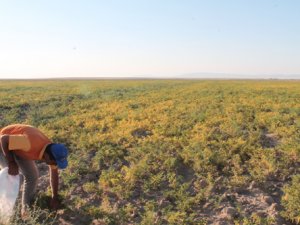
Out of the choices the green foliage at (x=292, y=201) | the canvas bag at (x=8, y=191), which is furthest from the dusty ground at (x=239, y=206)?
the canvas bag at (x=8, y=191)

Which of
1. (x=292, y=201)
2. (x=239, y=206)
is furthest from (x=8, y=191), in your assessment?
(x=292, y=201)

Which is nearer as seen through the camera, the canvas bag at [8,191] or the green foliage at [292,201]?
the canvas bag at [8,191]

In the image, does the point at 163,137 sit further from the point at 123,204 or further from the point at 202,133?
the point at 123,204

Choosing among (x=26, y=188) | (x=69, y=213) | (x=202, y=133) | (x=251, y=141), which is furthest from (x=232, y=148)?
(x=26, y=188)

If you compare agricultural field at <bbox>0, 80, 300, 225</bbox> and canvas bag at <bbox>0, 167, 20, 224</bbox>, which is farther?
agricultural field at <bbox>0, 80, 300, 225</bbox>

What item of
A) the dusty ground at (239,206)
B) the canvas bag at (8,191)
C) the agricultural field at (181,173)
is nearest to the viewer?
the canvas bag at (8,191)

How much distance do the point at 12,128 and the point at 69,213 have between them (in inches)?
77.8

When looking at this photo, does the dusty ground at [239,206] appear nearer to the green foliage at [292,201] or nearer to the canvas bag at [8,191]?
the green foliage at [292,201]

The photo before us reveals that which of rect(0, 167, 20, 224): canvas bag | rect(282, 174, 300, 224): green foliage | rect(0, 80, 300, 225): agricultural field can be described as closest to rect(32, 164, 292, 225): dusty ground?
rect(0, 80, 300, 225): agricultural field

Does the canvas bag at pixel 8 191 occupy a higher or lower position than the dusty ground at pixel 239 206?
higher

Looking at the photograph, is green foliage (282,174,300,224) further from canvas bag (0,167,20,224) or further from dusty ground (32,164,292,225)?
canvas bag (0,167,20,224)

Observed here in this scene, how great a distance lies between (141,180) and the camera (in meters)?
8.69

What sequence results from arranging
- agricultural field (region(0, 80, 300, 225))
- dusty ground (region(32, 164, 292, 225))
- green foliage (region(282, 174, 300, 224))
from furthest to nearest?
1. agricultural field (region(0, 80, 300, 225))
2. dusty ground (region(32, 164, 292, 225))
3. green foliage (region(282, 174, 300, 224))

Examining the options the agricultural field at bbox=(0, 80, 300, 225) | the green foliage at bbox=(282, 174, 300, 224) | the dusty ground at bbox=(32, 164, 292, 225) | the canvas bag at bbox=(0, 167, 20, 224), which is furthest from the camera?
the agricultural field at bbox=(0, 80, 300, 225)
